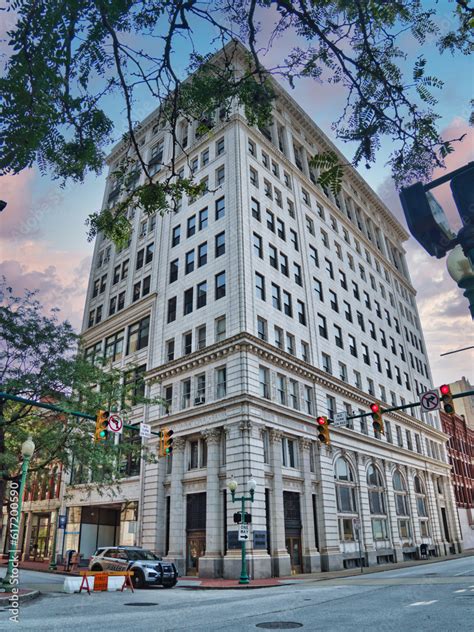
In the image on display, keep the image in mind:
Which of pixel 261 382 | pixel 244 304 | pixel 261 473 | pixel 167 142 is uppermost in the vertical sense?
pixel 167 142

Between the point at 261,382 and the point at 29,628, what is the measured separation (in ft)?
76.1

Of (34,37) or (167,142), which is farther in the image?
(167,142)

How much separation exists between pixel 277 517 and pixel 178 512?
6.60 metres

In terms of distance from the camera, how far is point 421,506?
164ft

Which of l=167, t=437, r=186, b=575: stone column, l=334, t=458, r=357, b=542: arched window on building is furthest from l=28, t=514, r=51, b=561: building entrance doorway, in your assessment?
l=334, t=458, r=357, b=542: arched window on building

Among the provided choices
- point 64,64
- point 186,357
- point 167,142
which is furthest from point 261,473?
point 167,142

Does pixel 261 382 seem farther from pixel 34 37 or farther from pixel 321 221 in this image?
pixel 34 37

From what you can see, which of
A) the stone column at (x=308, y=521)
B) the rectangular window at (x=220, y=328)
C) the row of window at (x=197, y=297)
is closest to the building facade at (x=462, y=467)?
the stone column at (x=308, y=521)

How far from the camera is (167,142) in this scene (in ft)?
157

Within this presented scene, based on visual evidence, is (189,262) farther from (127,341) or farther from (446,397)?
(446,397)

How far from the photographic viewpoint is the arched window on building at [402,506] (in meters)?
44.2

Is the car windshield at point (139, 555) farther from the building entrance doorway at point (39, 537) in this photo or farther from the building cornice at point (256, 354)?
the building entrance doorway at point (39, 537)

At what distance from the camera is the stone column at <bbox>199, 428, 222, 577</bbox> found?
27938 mm

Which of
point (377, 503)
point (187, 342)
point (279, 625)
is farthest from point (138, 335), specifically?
point (279, 625)
